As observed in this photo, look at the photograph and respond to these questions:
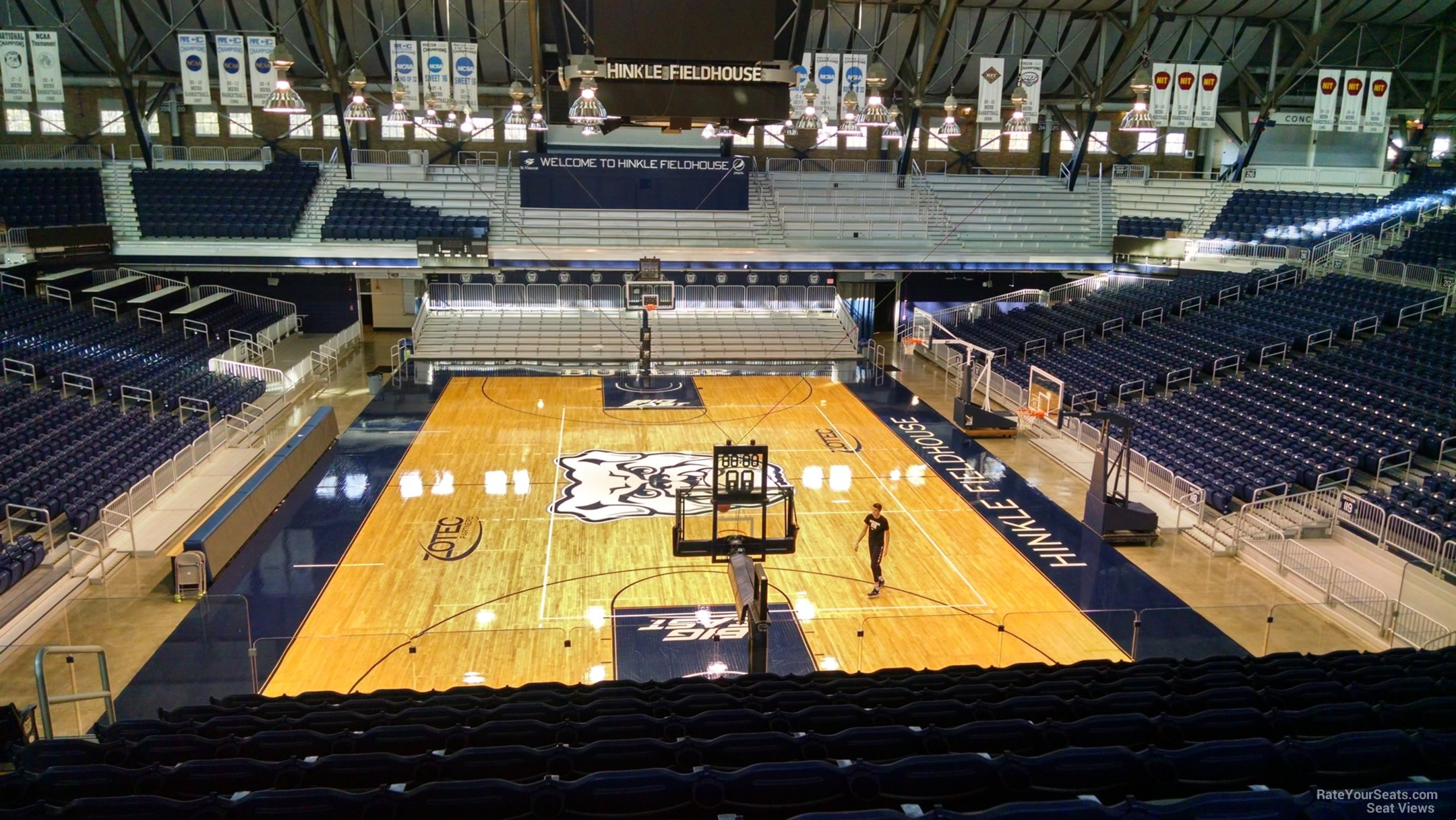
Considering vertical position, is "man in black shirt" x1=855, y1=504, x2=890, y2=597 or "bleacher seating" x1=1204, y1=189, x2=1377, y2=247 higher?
"bleacher seating" x1=1204, y1=189, x2=1377, y2=247

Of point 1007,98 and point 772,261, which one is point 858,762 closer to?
point 772,261

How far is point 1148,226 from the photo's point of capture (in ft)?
119

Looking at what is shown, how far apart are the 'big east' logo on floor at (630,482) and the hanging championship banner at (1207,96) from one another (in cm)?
1972

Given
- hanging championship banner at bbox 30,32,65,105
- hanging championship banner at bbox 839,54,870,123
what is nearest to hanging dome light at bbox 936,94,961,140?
hanging championship banner at bbox 839,54,870,123

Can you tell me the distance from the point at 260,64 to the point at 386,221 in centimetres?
700

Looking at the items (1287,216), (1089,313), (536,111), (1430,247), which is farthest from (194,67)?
(1287,216)

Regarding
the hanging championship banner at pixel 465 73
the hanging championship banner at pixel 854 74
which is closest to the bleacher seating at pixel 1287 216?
the hanging championship banner at pixel 854 74

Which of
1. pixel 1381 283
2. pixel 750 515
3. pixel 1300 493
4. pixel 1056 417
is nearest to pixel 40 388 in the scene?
pixel 750 515

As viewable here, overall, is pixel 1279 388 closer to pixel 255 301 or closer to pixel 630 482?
pixel 630 482

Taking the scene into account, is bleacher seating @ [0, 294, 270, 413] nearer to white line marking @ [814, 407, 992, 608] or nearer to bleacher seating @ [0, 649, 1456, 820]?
white line marking @ [814, 407, 992, 608]

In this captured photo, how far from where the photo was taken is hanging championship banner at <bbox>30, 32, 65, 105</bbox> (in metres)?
26.4

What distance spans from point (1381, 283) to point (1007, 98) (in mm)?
16024

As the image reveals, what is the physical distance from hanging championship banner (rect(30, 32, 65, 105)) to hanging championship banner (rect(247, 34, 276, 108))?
183 inches

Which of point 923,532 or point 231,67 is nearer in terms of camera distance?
point 923,532
